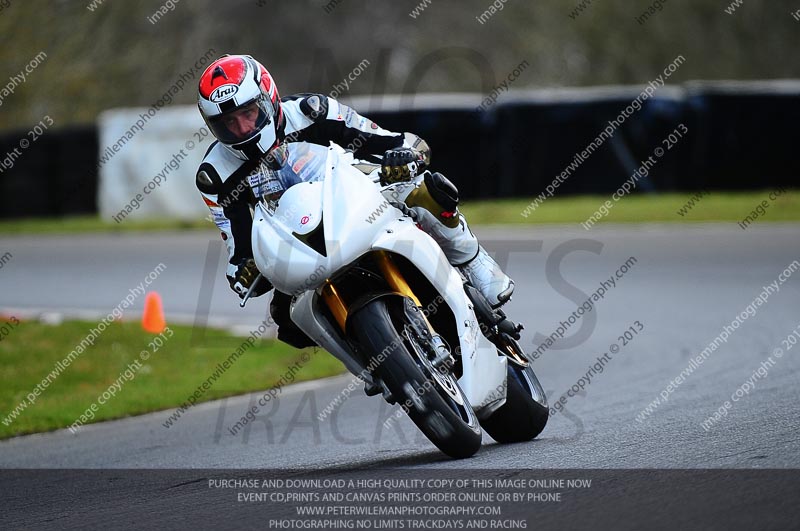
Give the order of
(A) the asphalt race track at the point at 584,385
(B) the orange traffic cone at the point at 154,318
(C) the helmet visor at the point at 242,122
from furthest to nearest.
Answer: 1. (B) the orange traffic cone at the point at 154,318
2. (C) the helmet visor at the point at 242,122
3. (A) the asphalt race track at the point at 584,385

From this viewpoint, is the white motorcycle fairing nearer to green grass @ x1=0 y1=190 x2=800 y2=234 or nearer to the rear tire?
the rear tire

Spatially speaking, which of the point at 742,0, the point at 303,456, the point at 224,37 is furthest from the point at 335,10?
the point at 303,456

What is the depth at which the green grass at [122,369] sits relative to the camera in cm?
929

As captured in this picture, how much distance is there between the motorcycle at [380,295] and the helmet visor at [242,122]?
0.21 m

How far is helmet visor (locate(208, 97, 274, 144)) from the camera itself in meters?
5.61

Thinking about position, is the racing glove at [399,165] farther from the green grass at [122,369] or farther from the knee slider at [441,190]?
the green grass at [122,369]

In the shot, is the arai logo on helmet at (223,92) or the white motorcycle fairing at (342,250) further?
the arai logo on helmet at (223,92)

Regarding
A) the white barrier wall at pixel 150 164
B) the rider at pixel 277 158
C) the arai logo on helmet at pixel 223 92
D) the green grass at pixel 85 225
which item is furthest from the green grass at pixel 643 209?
the arai logo on helmet at pixel 223 92

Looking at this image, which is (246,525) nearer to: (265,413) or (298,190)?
(298,190)

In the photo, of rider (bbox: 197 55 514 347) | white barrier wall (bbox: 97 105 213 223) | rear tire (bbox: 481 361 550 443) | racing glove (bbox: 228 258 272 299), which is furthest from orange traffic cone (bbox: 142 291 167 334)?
white barrier wall (bbox: 97 105 213 223)

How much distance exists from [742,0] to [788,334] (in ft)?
77.3

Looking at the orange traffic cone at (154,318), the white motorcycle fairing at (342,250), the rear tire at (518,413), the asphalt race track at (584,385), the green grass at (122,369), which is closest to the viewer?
the white motorcycle fairing at (342,250)

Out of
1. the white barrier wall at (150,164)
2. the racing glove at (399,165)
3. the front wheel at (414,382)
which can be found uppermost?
the racing glove at (399,165)

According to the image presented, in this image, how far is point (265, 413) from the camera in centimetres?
831
